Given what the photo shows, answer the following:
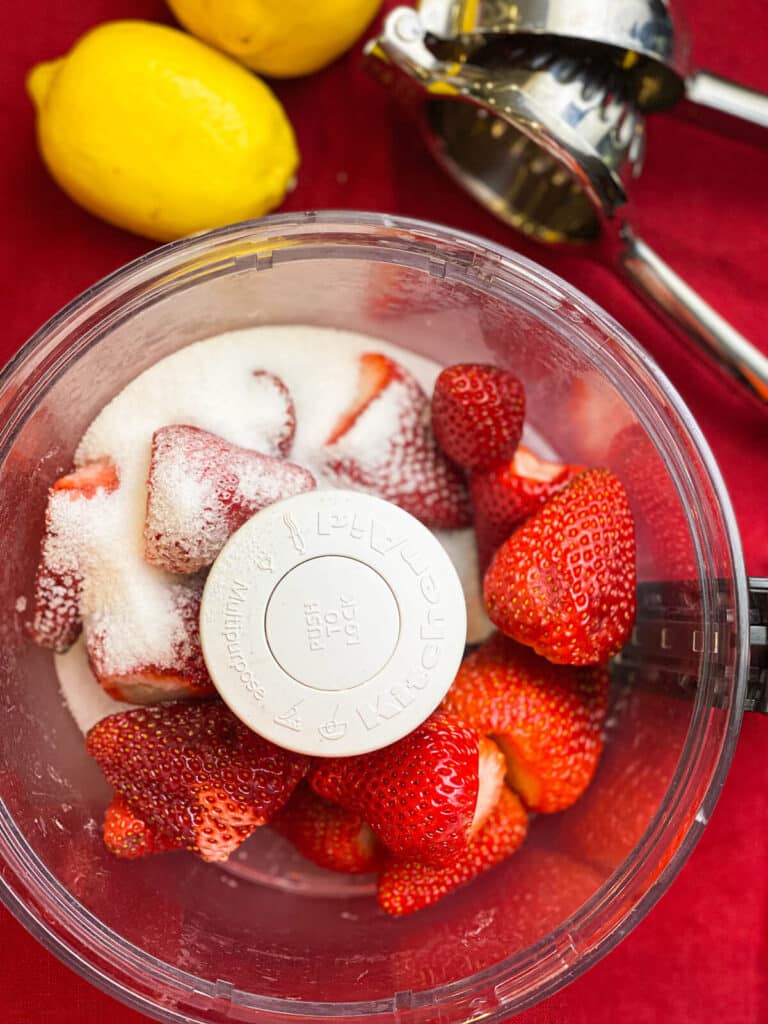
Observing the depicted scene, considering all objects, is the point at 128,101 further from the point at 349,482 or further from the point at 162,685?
the point at 162,685

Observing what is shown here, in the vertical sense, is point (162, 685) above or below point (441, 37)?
below

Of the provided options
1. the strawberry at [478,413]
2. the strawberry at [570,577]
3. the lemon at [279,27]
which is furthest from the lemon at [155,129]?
the strawberry at [570,577]

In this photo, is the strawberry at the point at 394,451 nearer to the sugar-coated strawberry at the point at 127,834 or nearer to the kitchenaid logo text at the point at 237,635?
the kitchenaid logo text at the point at 237,635

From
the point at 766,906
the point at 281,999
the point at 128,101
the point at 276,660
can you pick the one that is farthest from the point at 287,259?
the point at 766,906

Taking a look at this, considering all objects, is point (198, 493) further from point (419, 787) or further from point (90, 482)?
point (419, 787)

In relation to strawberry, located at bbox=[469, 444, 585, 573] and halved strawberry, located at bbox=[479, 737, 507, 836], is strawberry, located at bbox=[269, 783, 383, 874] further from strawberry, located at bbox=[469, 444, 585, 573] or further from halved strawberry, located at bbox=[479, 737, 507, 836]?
strawberry, located at bbox=[469, 444, 585, 573]
